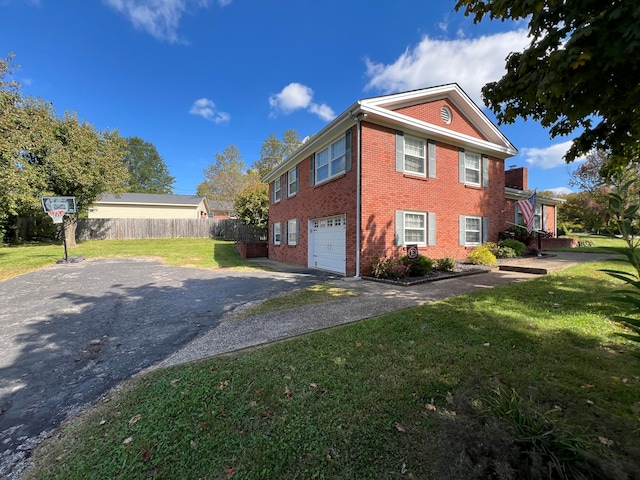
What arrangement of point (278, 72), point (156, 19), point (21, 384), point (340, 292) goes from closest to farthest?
point (21, 384), point (340, 292), point (156, 19), point (278, 72)

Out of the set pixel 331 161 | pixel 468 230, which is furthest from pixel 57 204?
pixel 468 230

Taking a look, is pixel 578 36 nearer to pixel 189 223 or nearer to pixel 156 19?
pixel 156 19

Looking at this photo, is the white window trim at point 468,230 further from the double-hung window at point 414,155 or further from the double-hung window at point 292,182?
the double-hung window at point 292,182

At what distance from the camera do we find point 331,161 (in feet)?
36.4

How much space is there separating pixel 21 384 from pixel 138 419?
2.09 metres

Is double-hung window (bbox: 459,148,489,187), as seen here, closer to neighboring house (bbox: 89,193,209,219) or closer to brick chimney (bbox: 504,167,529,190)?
brick chimney (bbox: 504,167,529,190)

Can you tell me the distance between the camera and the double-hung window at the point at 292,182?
1455cm

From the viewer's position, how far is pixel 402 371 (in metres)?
3.12

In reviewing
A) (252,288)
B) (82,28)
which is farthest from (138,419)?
(82,28)

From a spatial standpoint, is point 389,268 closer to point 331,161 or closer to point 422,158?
point 422,158

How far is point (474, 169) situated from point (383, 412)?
12671 millimetres

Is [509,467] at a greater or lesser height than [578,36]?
lesser

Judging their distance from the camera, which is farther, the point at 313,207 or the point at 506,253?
the point at 313,207

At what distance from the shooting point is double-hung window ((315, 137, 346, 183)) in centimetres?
1044
